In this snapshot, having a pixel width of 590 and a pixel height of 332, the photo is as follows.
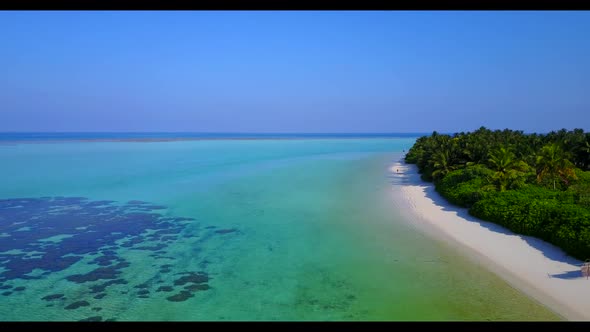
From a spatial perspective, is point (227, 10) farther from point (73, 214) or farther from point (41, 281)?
point (73, 214)

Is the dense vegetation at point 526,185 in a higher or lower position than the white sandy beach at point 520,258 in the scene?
higher

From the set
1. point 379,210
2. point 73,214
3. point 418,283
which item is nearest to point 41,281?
point 73,214

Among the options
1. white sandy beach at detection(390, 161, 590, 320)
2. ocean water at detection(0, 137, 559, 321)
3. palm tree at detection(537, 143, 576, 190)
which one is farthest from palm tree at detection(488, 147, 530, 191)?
ocean water at detection(0, 137, 559, 321)

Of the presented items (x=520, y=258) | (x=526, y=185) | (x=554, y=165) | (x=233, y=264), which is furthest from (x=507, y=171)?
(x=233, y=264)

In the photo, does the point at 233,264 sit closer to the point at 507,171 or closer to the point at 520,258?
the point at 520,258

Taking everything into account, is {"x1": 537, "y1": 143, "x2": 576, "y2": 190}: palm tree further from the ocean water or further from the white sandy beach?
the ocean water

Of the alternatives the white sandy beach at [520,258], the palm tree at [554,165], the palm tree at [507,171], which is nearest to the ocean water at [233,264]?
the white sandy beach at [520,258]

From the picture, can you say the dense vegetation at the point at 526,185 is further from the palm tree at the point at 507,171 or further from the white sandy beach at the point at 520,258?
the white sandy beach at the point at 520,258
